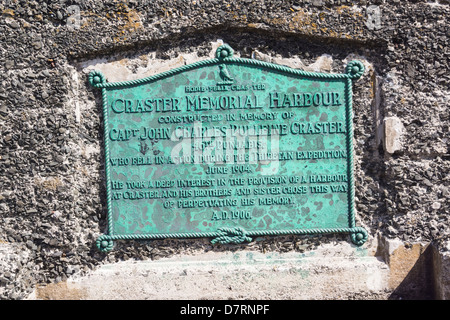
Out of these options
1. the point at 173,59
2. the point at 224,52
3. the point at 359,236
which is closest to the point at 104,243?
the point at 173,59

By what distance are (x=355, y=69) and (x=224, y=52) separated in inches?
32.6

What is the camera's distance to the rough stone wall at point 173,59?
8.91 feet

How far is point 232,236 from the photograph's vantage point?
2.79 m

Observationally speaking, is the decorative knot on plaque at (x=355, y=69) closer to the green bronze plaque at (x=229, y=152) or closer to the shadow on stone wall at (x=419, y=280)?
the green bronze plaque at (x=229, y=152)

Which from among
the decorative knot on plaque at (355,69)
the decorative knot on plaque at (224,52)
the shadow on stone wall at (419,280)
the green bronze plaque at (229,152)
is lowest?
the shadow on stone wall at (419,280)

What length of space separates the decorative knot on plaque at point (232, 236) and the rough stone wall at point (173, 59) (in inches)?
4.3

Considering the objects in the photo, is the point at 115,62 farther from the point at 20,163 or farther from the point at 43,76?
the point at 20,163

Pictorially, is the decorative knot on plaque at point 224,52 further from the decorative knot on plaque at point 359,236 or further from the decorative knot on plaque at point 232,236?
the decorative knot on plaque at point 359,236

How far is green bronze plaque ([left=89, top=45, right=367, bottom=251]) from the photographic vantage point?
2.75 m

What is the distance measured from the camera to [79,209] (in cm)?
282

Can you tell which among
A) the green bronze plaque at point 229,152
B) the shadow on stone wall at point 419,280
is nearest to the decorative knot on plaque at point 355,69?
the green bronze plaque at point 229,152

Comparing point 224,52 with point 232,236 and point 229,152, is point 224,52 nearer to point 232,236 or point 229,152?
point 229,152

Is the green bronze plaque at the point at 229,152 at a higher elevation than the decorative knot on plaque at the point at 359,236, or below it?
higher

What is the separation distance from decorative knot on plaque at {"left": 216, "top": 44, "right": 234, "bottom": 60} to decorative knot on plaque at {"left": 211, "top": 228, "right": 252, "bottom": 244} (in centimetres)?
109
